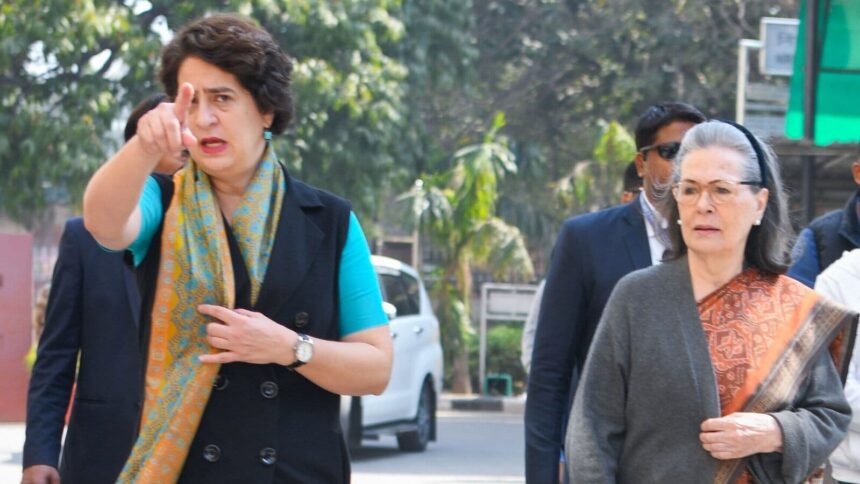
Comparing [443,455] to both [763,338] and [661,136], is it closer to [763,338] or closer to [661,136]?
[661,136]

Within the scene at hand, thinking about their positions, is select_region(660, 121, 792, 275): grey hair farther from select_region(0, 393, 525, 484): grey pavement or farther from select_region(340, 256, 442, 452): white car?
select_region(340, 256, 442, 452): white car

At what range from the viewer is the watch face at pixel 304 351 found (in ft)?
11.1

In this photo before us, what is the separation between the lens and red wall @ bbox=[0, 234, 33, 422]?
57.2 feet

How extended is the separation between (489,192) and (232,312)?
71.3 feet

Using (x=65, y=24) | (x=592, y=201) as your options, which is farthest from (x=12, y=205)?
(x=592, y=201)

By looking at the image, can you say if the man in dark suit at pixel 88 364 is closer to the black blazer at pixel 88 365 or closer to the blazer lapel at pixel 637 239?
the black blazer at pixel 88 365

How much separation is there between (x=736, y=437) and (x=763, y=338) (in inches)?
9.9

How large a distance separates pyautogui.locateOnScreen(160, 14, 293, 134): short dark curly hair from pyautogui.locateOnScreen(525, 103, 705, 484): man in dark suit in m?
1.28

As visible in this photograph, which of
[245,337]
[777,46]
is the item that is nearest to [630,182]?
[245,337]

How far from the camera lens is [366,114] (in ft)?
79.6

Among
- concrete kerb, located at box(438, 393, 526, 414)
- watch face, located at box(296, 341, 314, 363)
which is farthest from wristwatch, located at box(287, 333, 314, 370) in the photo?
concrete kerb, located at box(438, 393, 526, 414)

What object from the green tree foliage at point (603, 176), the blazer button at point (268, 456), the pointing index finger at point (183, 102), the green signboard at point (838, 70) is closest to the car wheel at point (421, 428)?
the green signboard at point (838, 70)

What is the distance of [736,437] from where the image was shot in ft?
11.6

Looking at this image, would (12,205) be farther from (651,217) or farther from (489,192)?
(651,217)
